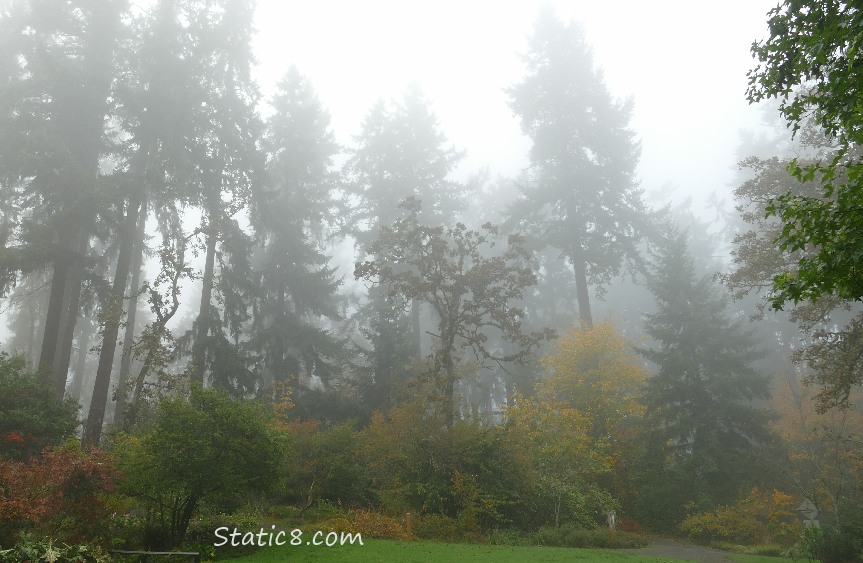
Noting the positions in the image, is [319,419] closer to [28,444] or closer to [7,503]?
[28,444]

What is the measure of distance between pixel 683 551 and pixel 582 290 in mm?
15191

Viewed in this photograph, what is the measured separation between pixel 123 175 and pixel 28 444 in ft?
36.0

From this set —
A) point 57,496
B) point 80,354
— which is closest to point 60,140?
point 57,496

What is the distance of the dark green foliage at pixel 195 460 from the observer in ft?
39.4

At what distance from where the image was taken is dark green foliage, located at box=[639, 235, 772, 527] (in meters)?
21.7

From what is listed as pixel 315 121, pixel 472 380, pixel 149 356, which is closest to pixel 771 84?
pixel 149 356

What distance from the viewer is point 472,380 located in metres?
33.8

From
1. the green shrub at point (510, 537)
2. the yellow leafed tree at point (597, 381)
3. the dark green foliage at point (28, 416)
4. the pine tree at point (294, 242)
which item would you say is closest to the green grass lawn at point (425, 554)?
the green shrub at point (510, 537)

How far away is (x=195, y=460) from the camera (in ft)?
38.9

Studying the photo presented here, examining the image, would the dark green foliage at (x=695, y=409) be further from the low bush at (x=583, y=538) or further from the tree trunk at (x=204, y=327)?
the tree trunk at (x=204, y=327)

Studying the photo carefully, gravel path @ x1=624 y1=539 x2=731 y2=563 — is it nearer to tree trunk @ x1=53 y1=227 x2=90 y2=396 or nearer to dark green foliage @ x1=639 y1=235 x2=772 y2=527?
dark green foliage @ x1=639 y1=235 x2=772 y2=527

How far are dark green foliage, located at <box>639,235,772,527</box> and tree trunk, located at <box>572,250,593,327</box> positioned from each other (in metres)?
3.28

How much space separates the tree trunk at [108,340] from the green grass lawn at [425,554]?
9831mm

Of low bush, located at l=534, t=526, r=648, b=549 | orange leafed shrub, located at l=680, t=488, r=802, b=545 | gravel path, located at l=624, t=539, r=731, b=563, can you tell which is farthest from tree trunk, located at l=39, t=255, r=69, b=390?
orange leafed shrub, located at l=680, t=488, r=802, b=545
